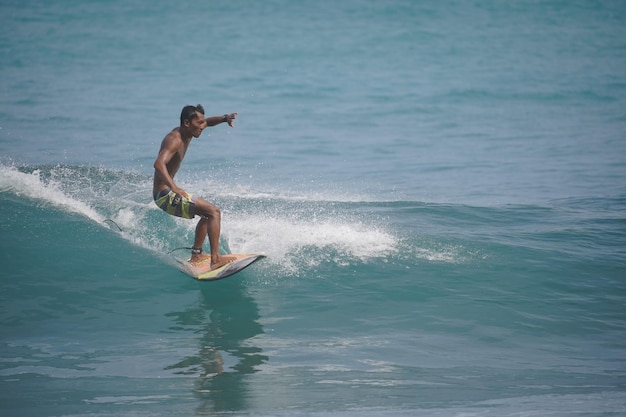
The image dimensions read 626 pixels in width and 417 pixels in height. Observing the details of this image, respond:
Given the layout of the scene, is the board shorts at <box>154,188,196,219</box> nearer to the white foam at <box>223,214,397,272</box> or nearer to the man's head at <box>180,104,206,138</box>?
the man's head at <box>180,104,206,138</box>

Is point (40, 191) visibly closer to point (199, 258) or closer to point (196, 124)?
point (199, 258)

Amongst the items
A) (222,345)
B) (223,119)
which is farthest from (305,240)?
(222,345)

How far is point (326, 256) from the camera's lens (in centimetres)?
Result: 971

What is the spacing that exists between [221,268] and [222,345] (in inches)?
43.3

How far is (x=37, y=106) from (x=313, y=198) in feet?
43.4

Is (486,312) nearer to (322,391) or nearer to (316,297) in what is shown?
(316,297)

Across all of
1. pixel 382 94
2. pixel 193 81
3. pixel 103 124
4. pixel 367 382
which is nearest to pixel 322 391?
pixel 367 382

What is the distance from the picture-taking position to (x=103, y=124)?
21844 mm

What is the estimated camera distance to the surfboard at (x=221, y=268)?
324 inches

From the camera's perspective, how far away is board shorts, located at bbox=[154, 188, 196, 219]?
819 centimetres

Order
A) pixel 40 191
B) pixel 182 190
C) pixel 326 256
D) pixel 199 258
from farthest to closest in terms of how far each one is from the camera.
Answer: pixel 40 191 → pixel 326 256 → pixel 199 258 → pixel 182 190

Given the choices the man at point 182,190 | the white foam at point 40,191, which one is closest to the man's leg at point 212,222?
the man at point 182,190

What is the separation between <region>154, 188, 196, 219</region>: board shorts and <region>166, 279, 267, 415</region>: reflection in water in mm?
992

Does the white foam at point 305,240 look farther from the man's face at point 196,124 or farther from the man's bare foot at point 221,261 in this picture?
the man's face at point 196,124
